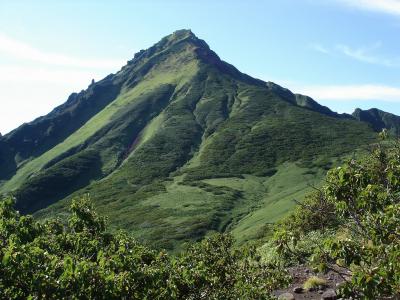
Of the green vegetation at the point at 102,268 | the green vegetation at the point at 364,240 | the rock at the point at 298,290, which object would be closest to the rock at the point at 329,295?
the rock at the point at 298,290

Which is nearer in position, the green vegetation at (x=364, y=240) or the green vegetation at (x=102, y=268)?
the green vegetation at (x=364, y=240)

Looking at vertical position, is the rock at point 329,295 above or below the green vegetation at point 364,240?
below

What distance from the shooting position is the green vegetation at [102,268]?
14250mm

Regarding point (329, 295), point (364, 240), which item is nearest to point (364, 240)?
point (364, 240)

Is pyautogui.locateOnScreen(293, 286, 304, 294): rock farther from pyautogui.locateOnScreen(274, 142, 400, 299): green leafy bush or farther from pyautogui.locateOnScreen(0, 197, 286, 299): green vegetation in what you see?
pyautogui.locateOnScreen(274, 142, 400, 299): green leafy bush

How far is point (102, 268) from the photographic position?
14945mm

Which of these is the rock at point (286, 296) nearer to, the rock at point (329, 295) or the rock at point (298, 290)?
the rock at point (298, 290)

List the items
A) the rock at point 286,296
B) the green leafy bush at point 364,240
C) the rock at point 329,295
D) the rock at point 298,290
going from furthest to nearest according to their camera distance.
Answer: the rock at point 298,290 < the rock at point 286,296 < the rock at point 329,295 < the green leafy bush at point 364,240

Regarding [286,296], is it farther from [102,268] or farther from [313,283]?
[102,268]

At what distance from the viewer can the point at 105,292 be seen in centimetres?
1469

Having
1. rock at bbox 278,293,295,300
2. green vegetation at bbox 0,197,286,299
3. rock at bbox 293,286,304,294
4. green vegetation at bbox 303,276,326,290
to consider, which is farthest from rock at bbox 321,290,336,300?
green vegetation at bbox 0,197,286,299

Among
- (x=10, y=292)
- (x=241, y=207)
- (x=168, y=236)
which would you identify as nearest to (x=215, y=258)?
(x=10, y=292)

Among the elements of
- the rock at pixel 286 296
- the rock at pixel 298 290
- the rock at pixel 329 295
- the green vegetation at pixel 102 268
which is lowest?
the rock at pixel 298 290

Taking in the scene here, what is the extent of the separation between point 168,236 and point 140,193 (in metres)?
47.9
